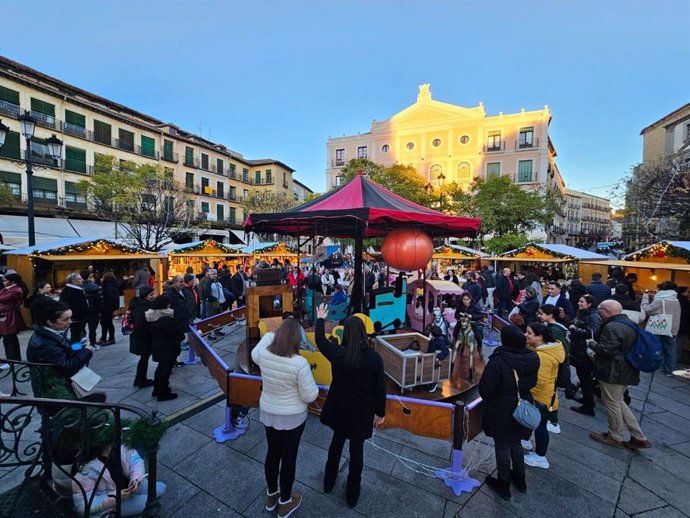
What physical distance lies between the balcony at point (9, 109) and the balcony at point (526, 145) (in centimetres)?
4407

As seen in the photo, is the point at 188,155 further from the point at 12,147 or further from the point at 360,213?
the point at 360,213

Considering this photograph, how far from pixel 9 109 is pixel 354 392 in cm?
2868

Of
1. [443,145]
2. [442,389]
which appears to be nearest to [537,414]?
[442,389]

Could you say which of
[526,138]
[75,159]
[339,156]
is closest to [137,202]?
[75,159]

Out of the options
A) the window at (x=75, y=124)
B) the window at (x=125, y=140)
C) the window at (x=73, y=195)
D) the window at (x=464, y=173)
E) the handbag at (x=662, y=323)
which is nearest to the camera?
the handbag at (x=662, y=323)

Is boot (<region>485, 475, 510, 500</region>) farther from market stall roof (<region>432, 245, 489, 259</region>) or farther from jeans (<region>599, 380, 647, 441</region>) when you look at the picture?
market stall roof (<region>432, 245, 489, 259</region>)

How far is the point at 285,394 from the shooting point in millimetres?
2516

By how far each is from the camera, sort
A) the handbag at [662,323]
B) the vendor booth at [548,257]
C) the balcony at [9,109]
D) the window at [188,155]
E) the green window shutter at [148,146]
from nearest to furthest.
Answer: the handbag at [662,323]
the vendor booth at [548,257]
the balcony at [9,109]
the green window shutter at [148,146]
the window at [188,155]

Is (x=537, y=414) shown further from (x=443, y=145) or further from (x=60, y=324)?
(x=443, y=145)

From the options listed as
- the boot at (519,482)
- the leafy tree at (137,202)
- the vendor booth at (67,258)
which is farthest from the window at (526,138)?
the boot at (519,482)

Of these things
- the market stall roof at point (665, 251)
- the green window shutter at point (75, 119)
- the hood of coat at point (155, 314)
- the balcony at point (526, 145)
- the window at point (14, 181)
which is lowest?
the hood of coat at point (155, 314)

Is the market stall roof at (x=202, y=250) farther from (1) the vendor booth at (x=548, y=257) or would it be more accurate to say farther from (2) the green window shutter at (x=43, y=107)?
(2) the green window shutter at (x=43, y=107)

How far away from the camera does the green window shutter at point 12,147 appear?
62.7ft

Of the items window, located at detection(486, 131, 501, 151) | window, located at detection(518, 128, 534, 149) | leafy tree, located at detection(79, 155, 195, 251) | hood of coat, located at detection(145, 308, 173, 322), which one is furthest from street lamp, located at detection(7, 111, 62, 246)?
window, located at detection(518, 128, 534, 149)
